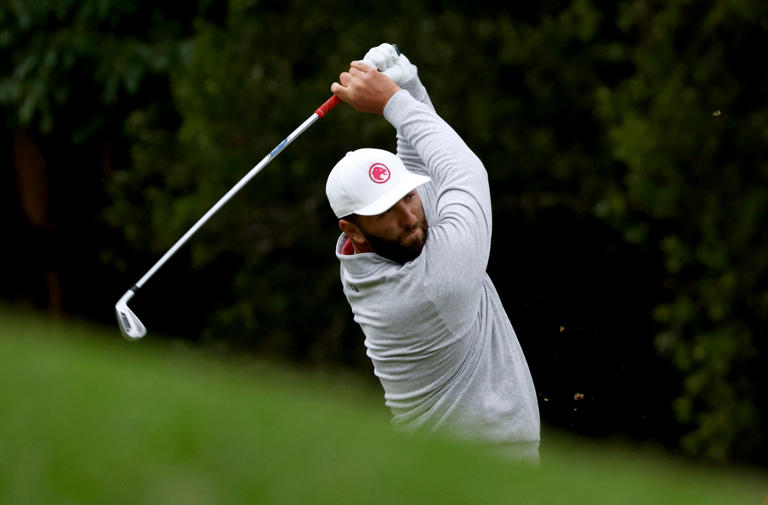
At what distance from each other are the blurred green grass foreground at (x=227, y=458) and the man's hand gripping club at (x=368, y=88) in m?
1.84

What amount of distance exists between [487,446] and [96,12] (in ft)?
28.9

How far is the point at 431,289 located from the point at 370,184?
1.26 ft

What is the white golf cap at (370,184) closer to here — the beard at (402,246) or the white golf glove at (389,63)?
the beard at (402,246)

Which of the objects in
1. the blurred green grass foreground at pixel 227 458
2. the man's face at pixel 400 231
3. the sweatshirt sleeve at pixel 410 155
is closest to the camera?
the blurred green grass foreground at pixel 227 458

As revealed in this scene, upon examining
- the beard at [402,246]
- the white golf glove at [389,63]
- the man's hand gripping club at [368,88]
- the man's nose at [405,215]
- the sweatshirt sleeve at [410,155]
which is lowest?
the beard at [402,246]

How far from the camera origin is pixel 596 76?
10.7 metres

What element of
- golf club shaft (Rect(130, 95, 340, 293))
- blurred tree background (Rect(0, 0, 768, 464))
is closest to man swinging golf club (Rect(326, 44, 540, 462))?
golf club shaft (Rect(130, 95, 340, 293))

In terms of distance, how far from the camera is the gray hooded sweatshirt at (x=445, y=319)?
4.06 meters

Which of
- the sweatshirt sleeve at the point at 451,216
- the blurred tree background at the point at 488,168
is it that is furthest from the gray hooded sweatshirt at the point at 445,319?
the blurred tree background at the point at 488,168

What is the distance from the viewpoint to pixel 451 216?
13.5 feet

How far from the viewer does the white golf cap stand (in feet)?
13.6

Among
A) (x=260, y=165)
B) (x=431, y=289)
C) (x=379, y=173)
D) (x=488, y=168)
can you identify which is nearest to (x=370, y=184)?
(x=379, y=173)

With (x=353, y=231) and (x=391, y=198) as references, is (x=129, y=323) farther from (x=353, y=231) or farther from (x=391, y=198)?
(x=391, y=198)

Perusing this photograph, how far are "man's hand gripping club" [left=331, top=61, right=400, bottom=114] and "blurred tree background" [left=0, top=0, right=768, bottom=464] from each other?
2667mm
